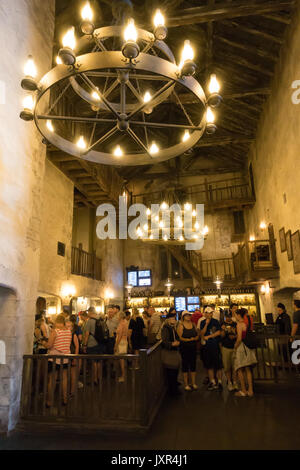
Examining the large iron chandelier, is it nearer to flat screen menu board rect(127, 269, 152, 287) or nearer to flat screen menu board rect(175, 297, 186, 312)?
flat screen menu board rect(175, 297, 186, 312)

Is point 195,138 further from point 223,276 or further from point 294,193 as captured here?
point 223,276

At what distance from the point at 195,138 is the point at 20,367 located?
4310 mm

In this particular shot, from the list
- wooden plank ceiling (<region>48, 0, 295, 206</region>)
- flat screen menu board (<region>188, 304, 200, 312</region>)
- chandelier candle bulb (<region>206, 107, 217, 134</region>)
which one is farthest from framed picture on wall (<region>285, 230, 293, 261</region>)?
flat screen menu board (<region>188, 304, 200, 312</region>)

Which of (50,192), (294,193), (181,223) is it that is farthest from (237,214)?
(50,192)

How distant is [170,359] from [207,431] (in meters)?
2.01

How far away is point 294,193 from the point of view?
7.75 meters

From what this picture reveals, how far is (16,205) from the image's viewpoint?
4.80m

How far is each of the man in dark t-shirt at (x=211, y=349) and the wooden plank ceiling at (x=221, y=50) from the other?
18.2 ft

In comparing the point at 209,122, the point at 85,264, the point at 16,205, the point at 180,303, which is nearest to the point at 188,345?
the point at 16,205

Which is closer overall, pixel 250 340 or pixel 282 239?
pixel 250 340

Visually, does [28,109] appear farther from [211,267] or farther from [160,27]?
[211,267]

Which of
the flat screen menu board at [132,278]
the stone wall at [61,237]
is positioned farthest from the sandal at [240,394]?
the flat screen menu board at [132,278]

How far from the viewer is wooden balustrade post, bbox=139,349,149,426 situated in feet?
13.4

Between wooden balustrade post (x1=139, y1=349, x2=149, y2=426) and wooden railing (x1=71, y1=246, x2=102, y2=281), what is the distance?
741cm
